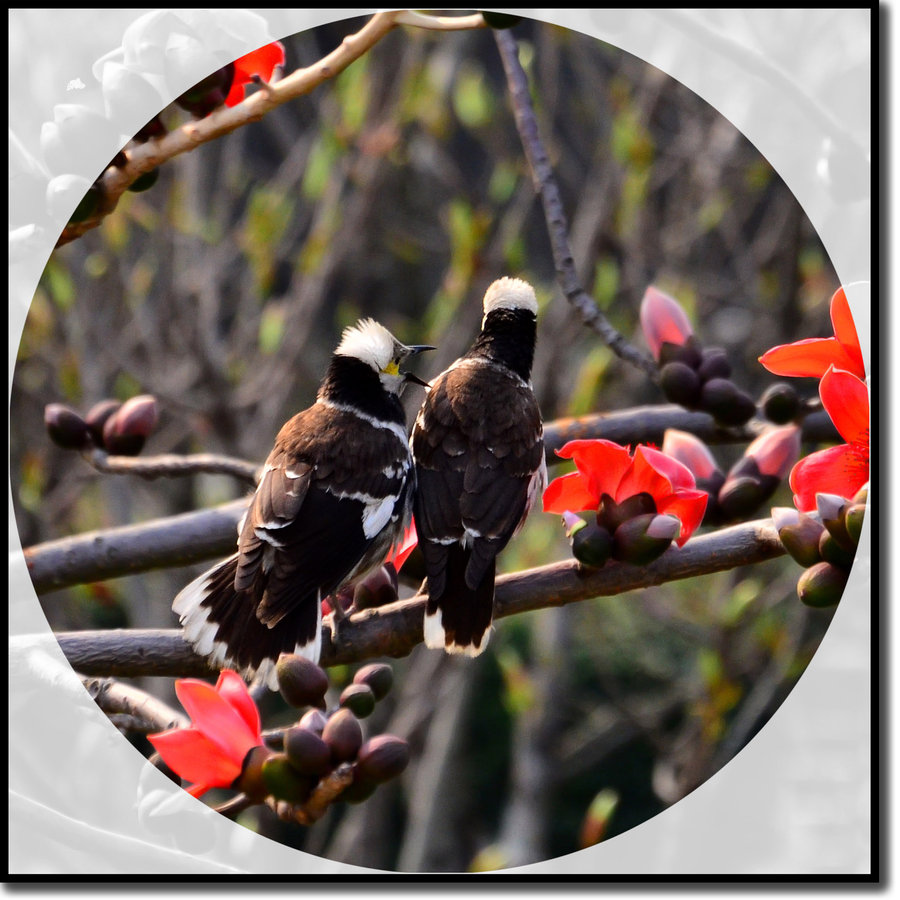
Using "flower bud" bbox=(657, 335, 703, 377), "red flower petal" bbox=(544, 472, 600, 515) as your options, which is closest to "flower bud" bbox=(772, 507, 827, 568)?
"red flower petal" bbox=(544, 472, 600, 515)

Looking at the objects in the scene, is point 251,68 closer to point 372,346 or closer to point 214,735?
point 372,346

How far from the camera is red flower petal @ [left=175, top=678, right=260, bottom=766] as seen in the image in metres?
0.49

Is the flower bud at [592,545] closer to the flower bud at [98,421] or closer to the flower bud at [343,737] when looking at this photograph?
the flower bud at [343,737]

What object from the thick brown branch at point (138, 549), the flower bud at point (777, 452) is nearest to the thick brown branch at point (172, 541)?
the thick brown branch at point (138, 549)

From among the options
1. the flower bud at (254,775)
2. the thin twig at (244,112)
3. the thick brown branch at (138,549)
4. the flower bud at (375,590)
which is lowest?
the flower bud at (254,775)

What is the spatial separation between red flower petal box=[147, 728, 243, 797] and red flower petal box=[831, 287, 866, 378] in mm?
420

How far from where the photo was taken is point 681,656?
1.82 m

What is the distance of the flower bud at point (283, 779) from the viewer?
0.49 m

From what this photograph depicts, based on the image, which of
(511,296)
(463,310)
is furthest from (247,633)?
(463,310)

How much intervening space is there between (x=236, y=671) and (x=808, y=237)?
3.65 feet

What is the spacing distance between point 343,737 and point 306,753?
2 cm

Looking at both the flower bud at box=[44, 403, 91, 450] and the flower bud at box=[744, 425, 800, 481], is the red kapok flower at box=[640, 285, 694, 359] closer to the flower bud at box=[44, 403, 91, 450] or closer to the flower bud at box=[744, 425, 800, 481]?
the flower bud at box=[744, 425, 800, 481]

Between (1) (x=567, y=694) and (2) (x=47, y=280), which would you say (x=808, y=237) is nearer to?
(1) (x=567, y=694)

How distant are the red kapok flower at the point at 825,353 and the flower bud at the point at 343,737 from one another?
305mm
